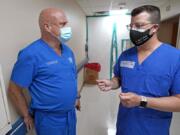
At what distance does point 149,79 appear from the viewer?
108 centimetres

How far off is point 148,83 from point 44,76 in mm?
788

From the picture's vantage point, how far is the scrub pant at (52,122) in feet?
4.40

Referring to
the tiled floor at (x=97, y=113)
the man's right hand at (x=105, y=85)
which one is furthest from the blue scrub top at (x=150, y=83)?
the tiled floor at (x=97, y=113)

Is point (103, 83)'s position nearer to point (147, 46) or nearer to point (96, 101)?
point (147, 46)

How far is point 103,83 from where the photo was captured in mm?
1343

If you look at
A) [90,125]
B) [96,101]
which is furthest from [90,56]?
[90,125]

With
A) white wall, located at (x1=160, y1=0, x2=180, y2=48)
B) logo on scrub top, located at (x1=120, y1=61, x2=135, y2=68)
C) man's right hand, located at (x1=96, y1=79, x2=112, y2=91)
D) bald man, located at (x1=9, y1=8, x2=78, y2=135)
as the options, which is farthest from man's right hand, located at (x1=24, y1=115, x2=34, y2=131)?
white wall, located at (x1=160, y1=0, x2=180, y2=48)

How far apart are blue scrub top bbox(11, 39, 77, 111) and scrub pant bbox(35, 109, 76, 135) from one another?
0.06 metres

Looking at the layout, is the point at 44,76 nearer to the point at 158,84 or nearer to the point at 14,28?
the point at 14,28

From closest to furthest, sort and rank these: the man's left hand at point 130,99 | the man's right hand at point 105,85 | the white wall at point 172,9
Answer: the man's left hand at point 130,99 < the man's right hand at point 105,85 < the white wall at point 172,9

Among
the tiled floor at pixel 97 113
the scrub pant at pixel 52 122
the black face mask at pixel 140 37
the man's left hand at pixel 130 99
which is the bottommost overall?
the tiled floor at pixel 97 113

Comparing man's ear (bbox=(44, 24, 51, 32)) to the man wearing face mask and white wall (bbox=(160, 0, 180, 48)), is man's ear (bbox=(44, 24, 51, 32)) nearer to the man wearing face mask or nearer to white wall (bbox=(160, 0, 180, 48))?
the man wearing face mask

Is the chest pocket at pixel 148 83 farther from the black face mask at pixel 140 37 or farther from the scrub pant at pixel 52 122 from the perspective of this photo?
the scrub pant at pixel 52 122

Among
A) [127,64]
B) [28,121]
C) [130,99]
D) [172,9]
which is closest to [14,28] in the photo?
[28,121]
